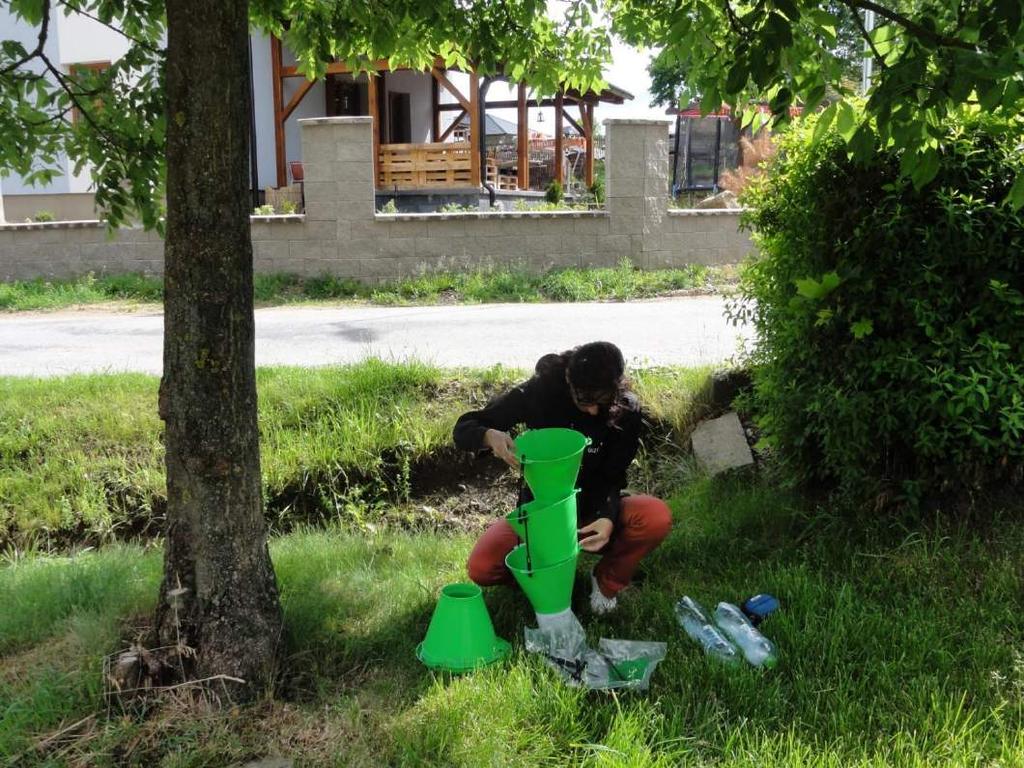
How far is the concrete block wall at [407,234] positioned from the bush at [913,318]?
362 inches

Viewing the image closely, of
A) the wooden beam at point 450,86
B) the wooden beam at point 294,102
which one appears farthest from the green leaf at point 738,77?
the wooden beam at point 294,102

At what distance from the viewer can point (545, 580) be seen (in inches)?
121

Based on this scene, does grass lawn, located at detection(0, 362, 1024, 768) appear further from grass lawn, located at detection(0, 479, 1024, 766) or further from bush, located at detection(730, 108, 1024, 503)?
bush, located at detection(730, 108, 1024, 503)

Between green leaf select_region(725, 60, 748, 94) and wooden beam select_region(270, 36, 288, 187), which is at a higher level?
wooden beam select_region(270, 36, 288, 187)

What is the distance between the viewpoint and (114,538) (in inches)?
205

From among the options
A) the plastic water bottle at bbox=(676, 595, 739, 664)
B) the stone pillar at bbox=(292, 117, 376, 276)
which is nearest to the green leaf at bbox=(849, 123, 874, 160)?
the plastic water bottle at bbox=(676, 595, 739, 664)

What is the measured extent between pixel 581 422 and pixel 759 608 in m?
0.95

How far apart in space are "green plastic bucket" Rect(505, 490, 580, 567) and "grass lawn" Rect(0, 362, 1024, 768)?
343 millimetres

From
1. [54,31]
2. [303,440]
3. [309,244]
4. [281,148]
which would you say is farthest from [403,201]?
[303,440]

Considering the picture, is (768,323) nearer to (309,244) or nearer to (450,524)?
(450,524)

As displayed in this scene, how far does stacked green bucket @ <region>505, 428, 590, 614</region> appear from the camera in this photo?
304 centimetres

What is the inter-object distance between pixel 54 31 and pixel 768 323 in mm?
21234

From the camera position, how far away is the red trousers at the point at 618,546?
347cm

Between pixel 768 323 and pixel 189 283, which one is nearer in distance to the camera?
pixel 189 283
